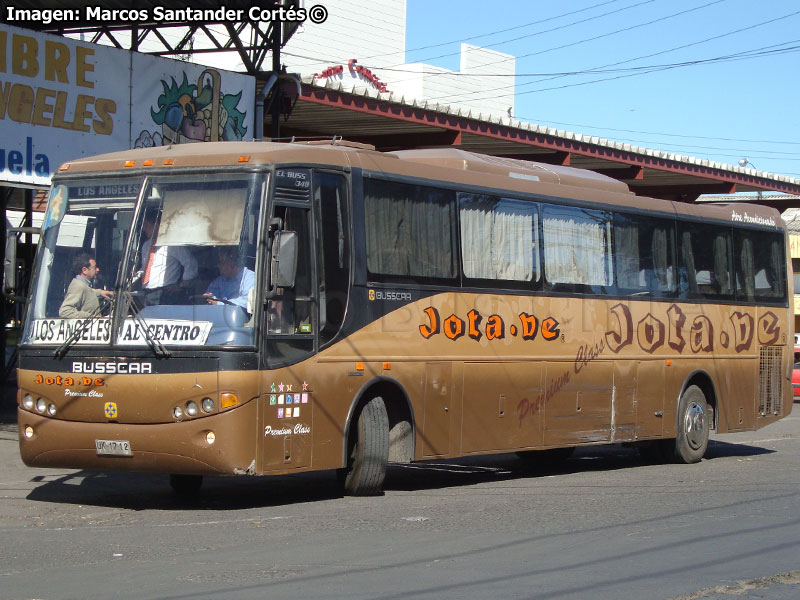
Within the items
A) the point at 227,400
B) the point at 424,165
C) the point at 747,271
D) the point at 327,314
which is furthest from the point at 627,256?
the point at 227,400

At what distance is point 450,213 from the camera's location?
1338cm

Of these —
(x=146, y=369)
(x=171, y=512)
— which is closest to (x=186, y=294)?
(x=146, y=369)

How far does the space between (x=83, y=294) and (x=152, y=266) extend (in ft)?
2.40

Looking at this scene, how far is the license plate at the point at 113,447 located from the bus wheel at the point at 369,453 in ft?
7.54

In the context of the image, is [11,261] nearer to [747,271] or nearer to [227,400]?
[227,400]

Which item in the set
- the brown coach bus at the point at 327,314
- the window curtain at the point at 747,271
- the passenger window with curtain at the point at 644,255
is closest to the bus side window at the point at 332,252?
the brown coach bus at the point at 327,314

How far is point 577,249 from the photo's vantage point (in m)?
15.1

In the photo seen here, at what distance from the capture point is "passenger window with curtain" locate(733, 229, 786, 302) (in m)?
18.1

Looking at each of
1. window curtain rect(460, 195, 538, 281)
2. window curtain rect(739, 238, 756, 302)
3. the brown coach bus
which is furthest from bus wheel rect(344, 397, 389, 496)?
window curtain rect(739, 238, 756, 302)

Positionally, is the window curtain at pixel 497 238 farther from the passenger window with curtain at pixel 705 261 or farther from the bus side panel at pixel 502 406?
the passenger window with curtain at pixel 705 261

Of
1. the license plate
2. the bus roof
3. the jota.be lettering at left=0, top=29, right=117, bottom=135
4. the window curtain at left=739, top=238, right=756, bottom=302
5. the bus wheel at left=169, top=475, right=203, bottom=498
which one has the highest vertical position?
the jota.be lettering at left=0, top=29, right=117, bottom=135

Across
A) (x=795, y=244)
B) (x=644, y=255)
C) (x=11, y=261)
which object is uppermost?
(x=795, y=244)

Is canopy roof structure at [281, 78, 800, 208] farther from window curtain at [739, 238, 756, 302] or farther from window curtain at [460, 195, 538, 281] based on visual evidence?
window curtain at [460, 195, 538, 281]

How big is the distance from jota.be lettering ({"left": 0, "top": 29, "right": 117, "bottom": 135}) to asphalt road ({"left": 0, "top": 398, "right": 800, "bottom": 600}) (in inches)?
191
